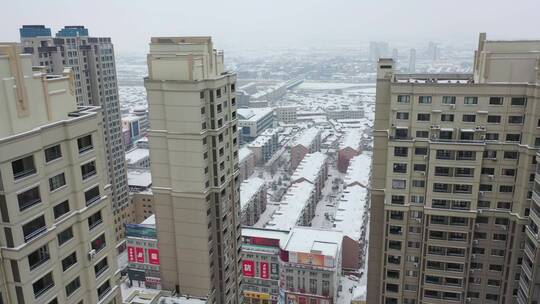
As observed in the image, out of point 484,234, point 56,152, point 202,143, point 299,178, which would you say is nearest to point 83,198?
point 56,152

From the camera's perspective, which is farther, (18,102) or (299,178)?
(299,178)

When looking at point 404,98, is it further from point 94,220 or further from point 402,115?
point 94,220

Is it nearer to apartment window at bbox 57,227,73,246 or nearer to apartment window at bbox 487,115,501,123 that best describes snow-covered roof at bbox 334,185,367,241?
apartment window at bbox 487,115,501,123

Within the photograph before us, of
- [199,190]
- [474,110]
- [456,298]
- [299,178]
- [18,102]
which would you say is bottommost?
[299,178]

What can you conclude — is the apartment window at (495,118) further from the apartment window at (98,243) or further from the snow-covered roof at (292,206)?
the snow-covered roof at (292,206)

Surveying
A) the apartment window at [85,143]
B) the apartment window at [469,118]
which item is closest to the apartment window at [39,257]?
the apartment window at [85,143]

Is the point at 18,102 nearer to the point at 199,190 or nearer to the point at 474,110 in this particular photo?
the point at 199,190
